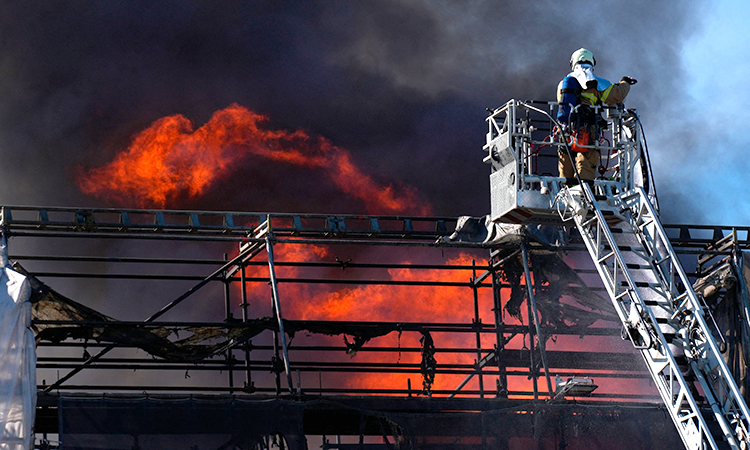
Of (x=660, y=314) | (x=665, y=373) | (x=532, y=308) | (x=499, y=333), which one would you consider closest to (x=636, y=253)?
(x=660, y=314)

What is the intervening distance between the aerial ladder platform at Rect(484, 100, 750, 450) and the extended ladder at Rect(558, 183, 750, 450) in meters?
0.02

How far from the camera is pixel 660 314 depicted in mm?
15672

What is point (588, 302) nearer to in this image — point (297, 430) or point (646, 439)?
point (646, 439)

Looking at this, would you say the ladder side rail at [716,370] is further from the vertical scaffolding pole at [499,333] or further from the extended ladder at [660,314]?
the vertical scaffolding pole at [499,333]

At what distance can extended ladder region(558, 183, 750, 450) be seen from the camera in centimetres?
1469

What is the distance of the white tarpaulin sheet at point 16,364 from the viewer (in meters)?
16.9

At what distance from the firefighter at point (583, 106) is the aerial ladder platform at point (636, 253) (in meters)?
0.17

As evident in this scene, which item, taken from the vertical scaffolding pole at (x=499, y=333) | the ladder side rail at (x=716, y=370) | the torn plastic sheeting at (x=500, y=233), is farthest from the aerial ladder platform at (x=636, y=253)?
the vertical scaffolding pole at (x=499, y=333)

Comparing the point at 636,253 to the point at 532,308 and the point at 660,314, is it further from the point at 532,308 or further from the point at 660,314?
the point at 532,308

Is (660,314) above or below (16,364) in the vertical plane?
below

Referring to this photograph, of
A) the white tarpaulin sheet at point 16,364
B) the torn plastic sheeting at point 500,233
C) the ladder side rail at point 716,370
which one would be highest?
the torn plastic sheeting at point 500,233

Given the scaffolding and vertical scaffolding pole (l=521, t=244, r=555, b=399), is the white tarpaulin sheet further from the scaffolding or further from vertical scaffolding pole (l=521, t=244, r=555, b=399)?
vertical scaffolding pole (l=521, t=244, r=555, b=399)

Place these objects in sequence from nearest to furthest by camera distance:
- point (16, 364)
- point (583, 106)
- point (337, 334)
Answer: point (16, 364), point (583, 106), point (337, 334)

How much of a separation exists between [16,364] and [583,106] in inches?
416
